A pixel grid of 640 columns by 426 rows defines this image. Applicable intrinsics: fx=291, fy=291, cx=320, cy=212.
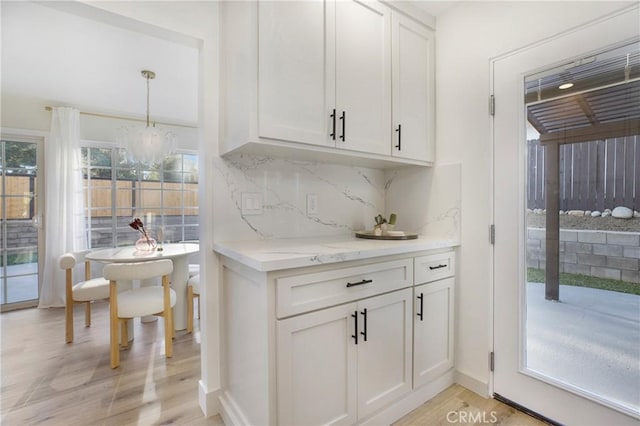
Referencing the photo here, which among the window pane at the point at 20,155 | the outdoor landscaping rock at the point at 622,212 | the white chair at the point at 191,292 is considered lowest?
the white chair at the point at 191,292

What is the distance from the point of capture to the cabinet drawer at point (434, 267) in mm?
1670

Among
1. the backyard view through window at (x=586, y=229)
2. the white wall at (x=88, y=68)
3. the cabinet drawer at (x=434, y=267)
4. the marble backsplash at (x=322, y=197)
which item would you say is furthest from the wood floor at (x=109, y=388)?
the white wall at (x=88, y=68)

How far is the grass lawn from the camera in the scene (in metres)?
1.35

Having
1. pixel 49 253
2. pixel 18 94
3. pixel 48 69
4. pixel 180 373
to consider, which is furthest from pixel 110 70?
pixel 180 373

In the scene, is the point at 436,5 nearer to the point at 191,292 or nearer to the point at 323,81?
the point at 323,81

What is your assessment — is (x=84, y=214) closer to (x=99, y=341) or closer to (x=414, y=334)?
(x=99, y=341)

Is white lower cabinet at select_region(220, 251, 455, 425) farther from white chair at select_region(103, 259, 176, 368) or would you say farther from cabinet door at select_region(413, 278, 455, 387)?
white chair at select_region(103, 259, 176, 368)

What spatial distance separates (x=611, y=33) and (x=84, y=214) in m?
5.01

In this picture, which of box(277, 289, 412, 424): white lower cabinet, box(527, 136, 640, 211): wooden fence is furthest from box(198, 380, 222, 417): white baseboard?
box(527, 136, 640, 211): wooden fence

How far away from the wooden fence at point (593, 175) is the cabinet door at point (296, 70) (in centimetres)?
117

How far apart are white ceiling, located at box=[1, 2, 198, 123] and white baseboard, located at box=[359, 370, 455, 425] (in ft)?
8.27

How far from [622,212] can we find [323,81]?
1565 mm

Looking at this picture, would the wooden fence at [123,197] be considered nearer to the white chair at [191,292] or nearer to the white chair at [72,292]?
the white chair at [72,292]

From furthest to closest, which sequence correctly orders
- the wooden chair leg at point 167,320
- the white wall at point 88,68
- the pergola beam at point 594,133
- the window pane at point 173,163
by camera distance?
the window pane at point 173,163 → the wooden chair leg at point 167,320 → the white wall at point 88,68 → the pergola beam at point 594,133
